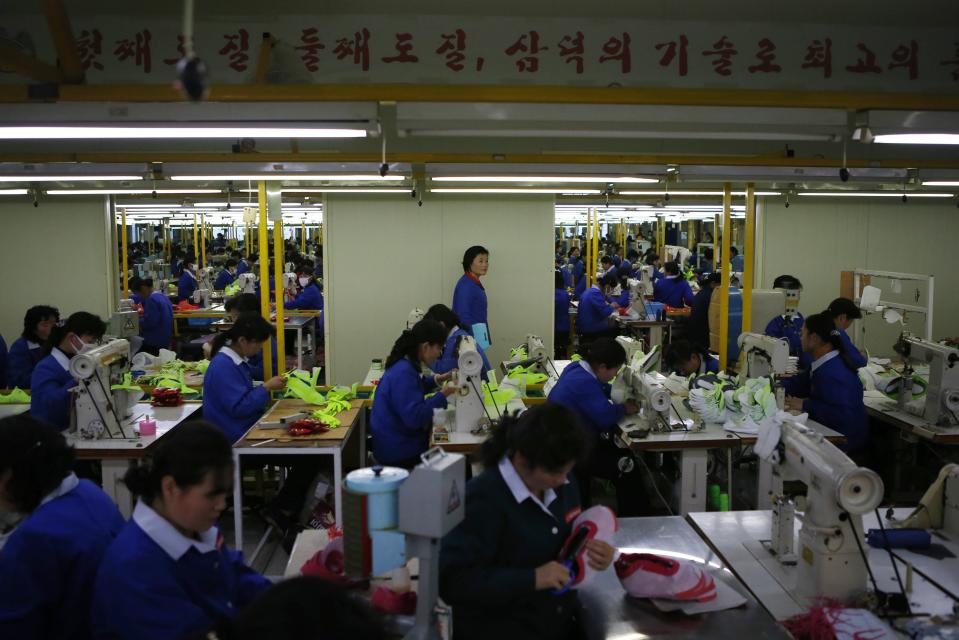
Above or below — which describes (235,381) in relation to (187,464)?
below

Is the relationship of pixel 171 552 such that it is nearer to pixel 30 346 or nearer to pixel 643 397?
pixel 643 397

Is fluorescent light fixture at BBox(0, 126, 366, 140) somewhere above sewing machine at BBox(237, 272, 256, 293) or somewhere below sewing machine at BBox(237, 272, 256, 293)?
above

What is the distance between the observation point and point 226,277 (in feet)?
48.1

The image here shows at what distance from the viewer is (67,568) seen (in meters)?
2.19

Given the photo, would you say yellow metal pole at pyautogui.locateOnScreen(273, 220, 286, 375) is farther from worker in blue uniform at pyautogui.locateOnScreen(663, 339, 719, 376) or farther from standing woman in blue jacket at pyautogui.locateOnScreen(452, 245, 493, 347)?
worker in blue uniform at pyautogui.locateOnScreen(663, 339, 719, 376)

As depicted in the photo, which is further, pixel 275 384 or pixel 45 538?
pixel 275 384

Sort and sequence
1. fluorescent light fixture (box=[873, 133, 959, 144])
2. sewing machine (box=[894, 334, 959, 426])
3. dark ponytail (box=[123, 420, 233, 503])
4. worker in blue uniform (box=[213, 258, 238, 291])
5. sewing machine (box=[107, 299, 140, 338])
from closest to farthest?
dark ponytail (box=[123, 420, 233, 503]), fluorescent light fixture (box=[873, 133, 959, 144]), sewing machine (box=[894, 334, 959, 426]), sewing machine (box=[107, 299, 140, 338]), worker in blue uniform (box=[213, 258, 238, 291])

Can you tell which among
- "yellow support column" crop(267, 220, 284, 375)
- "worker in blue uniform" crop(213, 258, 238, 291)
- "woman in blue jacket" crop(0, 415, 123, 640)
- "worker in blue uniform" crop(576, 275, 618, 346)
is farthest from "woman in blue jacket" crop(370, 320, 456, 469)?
"worker in blue uniform" crop(213, 258, 238, 291)

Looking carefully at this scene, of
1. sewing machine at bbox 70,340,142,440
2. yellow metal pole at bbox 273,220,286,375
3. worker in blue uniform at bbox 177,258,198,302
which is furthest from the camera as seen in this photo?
worker in blue uniform at bbox 177,258,198,302

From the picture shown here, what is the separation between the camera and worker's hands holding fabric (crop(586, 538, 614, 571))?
91.8 inches

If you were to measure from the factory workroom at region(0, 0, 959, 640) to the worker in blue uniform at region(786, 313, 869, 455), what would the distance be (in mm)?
24

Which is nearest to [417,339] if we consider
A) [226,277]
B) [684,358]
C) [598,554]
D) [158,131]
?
[158,131]

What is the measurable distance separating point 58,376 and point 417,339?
2347 mm

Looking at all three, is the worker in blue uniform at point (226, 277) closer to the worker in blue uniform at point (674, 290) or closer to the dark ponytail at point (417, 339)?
the worker in blue uniform at point (674, 290)
